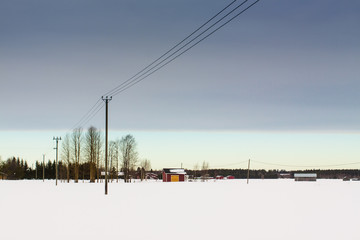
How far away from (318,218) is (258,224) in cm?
482


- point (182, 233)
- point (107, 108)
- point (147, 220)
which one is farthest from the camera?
point (107, 108)

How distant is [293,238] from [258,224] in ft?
12.2

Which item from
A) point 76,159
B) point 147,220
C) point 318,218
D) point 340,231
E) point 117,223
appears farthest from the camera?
point 76,159

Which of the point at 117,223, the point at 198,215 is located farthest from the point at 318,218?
the point at 117,223

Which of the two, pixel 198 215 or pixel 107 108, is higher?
pixel 107 108

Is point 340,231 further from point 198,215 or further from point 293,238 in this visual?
point 198,215

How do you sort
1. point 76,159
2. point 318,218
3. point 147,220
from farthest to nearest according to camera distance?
point 76,159 → point 318,218 → point 147,220

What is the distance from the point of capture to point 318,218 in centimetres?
2030

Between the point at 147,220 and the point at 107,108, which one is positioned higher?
the point at 107,108

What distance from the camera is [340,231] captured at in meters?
15.8

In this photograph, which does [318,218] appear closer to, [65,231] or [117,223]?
[117,223]

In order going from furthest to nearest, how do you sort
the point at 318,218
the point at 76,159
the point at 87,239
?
1. the point at 76,159
2. the point at 318,218
3. the point at 87,239

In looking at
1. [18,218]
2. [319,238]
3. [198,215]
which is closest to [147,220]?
[198,215]

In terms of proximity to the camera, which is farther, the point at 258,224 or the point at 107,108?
the point at 107,108
